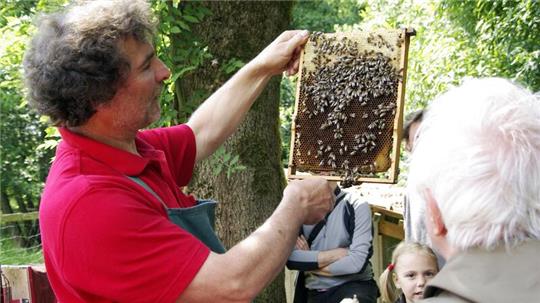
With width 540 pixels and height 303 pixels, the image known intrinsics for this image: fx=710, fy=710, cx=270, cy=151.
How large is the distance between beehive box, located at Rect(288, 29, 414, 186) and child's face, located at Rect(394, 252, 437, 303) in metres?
1.13

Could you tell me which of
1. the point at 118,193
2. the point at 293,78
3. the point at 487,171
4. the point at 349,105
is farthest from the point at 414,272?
the point at 293,78

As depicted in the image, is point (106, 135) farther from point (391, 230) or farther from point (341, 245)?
point (391, 230)

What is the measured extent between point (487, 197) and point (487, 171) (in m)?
0.07

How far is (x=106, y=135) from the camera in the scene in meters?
3.06

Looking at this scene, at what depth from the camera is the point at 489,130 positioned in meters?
2.06

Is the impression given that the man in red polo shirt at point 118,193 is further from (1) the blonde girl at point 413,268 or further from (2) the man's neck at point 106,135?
(1) the blonde girl at point 413,268

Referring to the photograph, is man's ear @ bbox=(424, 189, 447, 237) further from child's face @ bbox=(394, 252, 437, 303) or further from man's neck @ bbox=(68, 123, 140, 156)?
child's face @ bbox=(394, 252, 437, 303)

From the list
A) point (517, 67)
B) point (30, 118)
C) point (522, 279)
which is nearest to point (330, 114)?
point (522, 279)

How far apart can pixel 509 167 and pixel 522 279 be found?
314 millimetres

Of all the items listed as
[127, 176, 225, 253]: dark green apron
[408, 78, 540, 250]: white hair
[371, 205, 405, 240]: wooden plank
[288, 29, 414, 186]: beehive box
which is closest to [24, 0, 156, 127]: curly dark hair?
[127, 176, 225, 253]: dark green apron

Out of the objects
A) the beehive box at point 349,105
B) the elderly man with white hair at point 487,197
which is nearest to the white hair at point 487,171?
the elderly man with white hair at point 487,197

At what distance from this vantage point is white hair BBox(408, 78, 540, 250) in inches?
78.7

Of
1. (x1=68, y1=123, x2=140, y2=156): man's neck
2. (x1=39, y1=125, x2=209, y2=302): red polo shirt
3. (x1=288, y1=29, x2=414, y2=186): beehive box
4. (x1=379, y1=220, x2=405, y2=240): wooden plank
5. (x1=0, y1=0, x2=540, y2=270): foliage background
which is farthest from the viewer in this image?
(x1=379, y1=220, x2=405, y2=240): wooden plank

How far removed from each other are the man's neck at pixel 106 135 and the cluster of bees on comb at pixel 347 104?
1.28m
